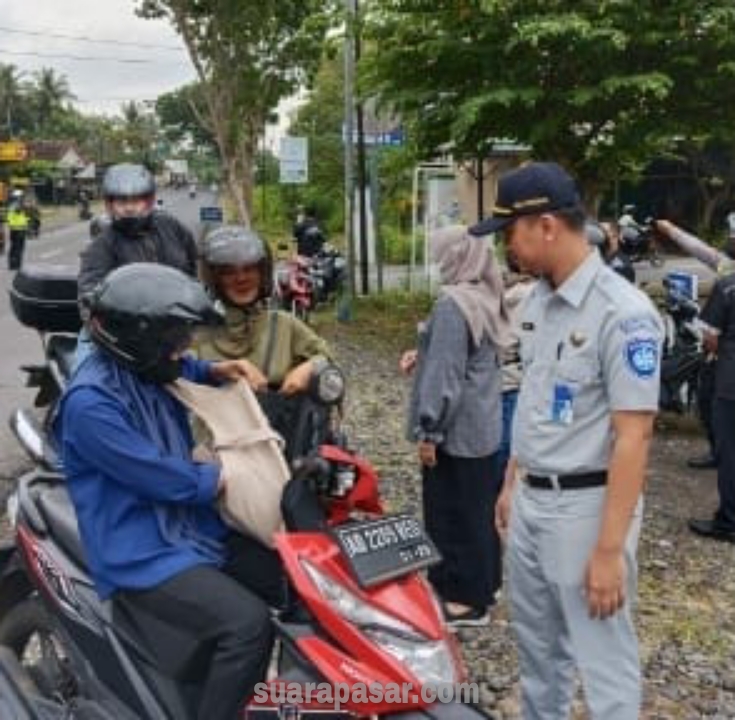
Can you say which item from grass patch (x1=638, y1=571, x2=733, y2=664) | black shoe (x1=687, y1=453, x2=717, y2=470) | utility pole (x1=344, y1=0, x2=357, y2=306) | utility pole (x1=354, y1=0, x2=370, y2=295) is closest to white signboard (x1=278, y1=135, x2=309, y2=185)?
utility pole (x1=354, y1=0, x2=370, y2=295)

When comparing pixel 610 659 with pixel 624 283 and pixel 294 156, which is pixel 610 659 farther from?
pixel 294 156

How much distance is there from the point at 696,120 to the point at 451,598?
8.12 metres

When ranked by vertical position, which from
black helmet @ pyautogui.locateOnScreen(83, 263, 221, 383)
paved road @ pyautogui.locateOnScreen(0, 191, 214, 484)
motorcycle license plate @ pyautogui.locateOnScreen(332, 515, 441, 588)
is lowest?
paved road @ pyautogui.locateOnScreen(0, 191, 214, 484)

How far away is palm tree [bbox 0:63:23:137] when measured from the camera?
85000mm

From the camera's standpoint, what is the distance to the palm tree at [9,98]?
85000 mm

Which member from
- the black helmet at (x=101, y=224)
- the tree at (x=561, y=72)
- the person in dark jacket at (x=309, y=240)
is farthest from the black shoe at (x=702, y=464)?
the person in dark jacket at (x=309, y=240)

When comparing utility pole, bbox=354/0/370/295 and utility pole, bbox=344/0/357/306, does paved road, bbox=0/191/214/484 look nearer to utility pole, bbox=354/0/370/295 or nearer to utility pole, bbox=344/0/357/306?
utility pole, bbox=344/0/357/306

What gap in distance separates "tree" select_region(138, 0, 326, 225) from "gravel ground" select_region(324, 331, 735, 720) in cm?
1298

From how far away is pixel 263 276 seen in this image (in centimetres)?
370

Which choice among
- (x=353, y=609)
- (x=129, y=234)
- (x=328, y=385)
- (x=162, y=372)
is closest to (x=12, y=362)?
(x=129, y=234)

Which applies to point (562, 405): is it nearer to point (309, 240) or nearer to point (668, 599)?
point (668, 599)

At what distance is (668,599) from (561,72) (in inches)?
282

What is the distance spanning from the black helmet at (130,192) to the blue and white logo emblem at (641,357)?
2.91 m

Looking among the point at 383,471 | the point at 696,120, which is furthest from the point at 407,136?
the point at 383,471
